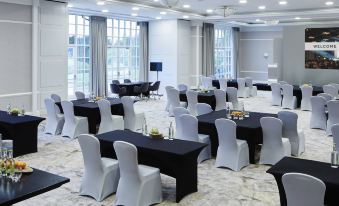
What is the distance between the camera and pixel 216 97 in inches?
522

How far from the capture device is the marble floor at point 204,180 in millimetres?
5789

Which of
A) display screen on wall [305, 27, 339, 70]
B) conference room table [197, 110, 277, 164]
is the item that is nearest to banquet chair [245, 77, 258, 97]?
display screen on wall [305, 27, 339, 70]

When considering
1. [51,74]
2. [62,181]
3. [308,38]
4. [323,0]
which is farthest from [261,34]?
[62,181]

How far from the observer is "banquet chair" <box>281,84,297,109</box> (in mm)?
15008

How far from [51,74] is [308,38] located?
1096cm

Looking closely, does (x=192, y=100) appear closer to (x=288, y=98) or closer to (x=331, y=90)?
(x=288, y=98)

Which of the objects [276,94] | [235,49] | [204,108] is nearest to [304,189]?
[204,108]

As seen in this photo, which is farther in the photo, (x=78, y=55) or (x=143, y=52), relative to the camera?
(x=143, y=52)

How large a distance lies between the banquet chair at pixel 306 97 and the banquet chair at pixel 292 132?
21.9ft

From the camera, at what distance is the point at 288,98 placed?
15125 mm

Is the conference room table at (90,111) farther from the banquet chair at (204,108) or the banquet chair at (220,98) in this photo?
the banquet chair at (220,98)

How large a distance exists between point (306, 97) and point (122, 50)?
9133 millimetres

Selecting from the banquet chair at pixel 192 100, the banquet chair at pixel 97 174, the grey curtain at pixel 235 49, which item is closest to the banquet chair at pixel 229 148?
the banquet chair at pixel 97 174

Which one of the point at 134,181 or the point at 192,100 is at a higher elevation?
the point at 192,100
